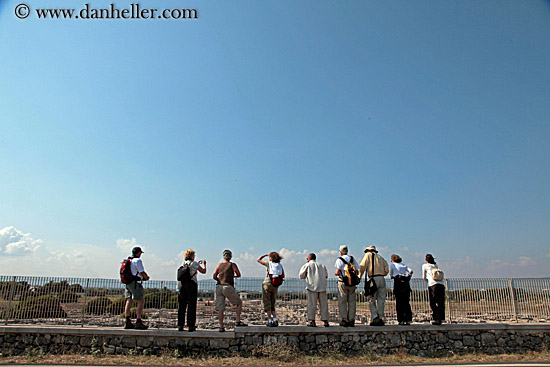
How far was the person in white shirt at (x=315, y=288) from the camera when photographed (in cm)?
988

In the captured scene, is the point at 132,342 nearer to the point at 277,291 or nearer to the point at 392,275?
the point at 277,291

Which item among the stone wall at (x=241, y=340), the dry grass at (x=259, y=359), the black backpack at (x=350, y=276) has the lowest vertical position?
the dry grass at (x=259, y=359)

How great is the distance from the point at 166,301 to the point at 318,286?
186 inches

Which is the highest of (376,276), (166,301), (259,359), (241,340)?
(376,276)

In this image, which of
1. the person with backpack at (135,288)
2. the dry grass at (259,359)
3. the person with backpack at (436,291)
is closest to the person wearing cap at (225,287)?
the dry grass at (259,359)

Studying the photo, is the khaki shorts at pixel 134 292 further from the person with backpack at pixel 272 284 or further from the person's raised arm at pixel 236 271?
the person with backpack at pixel 272 284

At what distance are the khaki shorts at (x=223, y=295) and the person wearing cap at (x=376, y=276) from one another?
3508 mm

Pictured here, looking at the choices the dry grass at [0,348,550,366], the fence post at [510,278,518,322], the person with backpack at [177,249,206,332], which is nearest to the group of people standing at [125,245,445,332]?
the person with backpack at [177,249,206,332]

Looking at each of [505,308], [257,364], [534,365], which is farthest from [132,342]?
[505,308]

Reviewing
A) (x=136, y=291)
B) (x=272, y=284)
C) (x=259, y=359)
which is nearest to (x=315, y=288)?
(x=272, y=284)

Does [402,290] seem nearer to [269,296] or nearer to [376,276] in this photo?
[376,276]

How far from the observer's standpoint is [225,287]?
9.41 metres

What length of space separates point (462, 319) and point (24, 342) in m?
12.3

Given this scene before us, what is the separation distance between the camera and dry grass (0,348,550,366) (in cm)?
859
